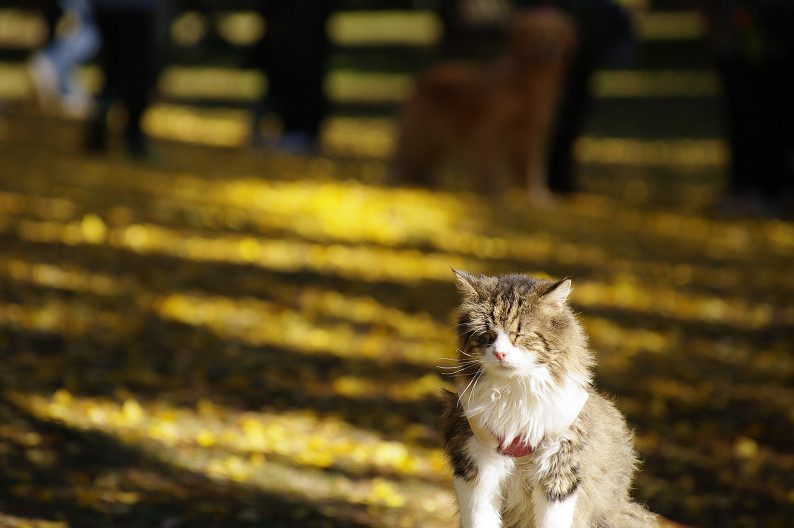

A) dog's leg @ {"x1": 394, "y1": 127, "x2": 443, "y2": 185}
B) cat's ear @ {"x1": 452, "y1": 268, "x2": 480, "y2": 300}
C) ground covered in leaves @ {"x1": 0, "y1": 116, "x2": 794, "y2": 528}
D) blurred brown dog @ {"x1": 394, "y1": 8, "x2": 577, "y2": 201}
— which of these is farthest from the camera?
dog's leg @ {"x1": 394, "y1": 127, "x2": 443, "y2": 185}

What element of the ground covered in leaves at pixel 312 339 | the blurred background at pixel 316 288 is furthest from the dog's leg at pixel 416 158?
the ground covered in leaves at pixel 312 339

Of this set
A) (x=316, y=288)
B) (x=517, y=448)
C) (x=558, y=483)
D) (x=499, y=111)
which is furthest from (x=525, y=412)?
(x=499, y=111)

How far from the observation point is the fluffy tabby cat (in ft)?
8.35

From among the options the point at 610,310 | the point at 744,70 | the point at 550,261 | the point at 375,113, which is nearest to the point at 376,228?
the point at 550,261

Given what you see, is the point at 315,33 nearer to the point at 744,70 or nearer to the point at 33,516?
the point at 744,70

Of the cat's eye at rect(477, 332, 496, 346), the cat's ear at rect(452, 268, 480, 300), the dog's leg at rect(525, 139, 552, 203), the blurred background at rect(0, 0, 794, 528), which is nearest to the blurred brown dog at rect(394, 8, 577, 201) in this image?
the dog's leg at rect(525, 139, 552, 203)

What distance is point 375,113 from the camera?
54.9ft

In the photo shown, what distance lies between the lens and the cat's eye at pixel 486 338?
2529 mm

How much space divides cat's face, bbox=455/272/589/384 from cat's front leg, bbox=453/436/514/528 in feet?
0.72

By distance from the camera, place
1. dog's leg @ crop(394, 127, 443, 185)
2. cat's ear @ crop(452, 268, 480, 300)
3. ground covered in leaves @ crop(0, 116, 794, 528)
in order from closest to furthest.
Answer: cat's ear @ crop(452, 268, 480, 300)
ground covered in leaves @ crop(0, 116, 794, 528)
dog's leg @ crop(394, 127, 443, 185)

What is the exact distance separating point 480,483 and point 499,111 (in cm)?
736

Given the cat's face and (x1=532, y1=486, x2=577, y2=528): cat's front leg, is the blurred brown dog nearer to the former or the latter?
the cat's face

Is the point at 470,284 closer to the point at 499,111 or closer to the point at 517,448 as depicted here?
the point at 517,448

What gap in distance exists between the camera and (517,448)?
2.60m
